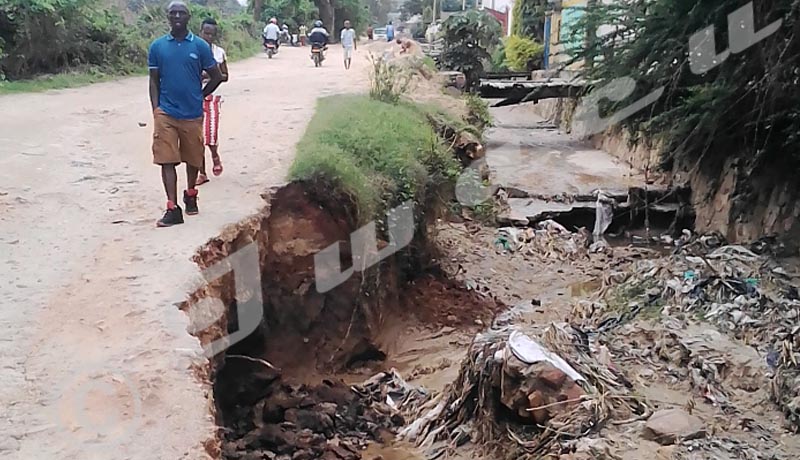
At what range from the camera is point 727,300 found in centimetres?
751

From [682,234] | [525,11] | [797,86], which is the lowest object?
[682,234]

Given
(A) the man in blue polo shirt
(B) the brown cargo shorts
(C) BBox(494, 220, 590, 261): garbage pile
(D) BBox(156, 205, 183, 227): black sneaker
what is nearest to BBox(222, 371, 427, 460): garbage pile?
(D) BBox(156, 205, 183, 227): black sneaker

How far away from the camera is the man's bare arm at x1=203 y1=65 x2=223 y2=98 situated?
6.06 meters

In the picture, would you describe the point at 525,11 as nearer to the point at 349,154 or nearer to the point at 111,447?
the point at 349,154

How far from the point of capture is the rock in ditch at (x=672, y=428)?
5074 millimetres

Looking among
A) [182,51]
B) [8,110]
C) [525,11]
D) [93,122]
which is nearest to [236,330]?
[182,51]

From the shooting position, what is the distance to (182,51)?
575cm

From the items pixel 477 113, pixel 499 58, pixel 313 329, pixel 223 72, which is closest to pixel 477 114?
pixel 477 113

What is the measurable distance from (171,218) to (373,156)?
2752 mm

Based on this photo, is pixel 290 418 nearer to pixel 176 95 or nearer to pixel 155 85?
pixel 176 95

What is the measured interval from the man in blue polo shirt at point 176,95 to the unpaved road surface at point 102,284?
1.76 ft

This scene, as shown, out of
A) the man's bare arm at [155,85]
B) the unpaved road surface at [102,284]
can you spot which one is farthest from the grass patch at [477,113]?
the man's bare arm at [155,85]

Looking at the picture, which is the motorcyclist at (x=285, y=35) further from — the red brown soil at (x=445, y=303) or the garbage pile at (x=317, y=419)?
the garbage pile at (x=317, y=419)

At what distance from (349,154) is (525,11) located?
2145cm
